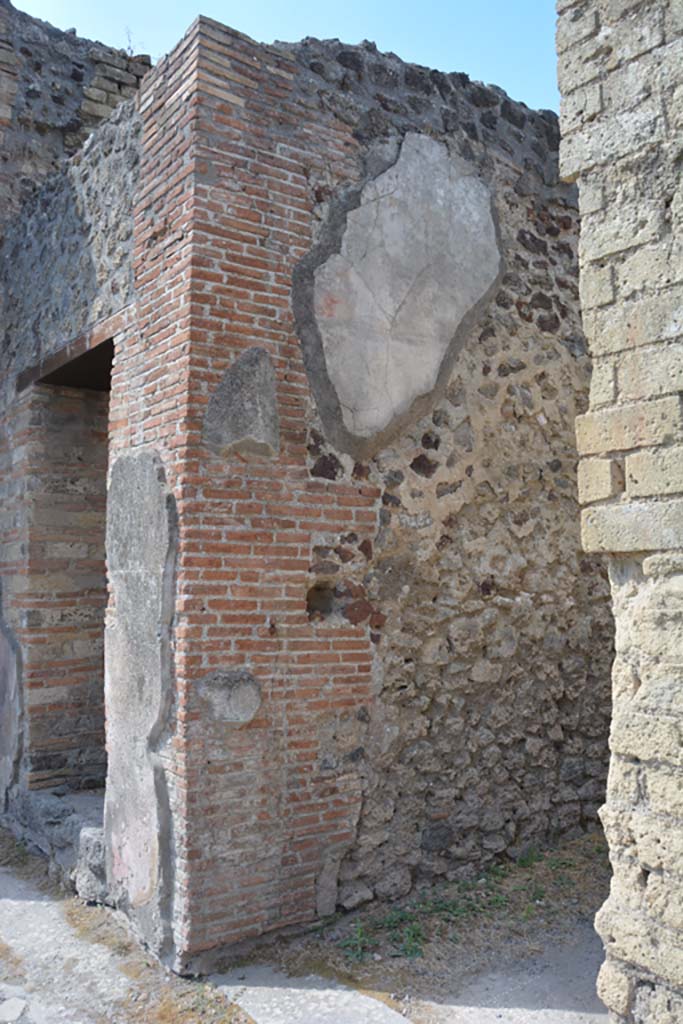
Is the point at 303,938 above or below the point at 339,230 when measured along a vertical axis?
below

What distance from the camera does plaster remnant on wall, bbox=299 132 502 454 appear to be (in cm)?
419

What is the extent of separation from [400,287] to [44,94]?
13.3 ft

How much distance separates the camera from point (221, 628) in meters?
3.77

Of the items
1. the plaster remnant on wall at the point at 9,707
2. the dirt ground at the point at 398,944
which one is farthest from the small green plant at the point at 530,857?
the plaster remnant on wall at the point at 9,707

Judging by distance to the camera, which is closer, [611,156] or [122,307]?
[611,156]

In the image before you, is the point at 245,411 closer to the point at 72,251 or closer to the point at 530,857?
the point at 72,251

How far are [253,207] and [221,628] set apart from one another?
6.11ft

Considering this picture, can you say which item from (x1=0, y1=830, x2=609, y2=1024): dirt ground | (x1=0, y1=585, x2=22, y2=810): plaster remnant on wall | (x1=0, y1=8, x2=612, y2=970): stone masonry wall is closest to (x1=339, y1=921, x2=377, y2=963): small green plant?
(x1=0, y1=830, x2=609, y2=1024): dirt ground

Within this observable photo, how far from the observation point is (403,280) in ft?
14.5

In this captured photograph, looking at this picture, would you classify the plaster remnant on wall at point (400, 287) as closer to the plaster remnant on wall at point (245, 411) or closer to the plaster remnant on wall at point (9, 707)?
the plaster remnant on wall at point (245, 411)

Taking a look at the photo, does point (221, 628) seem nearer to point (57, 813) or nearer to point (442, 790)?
point (442, 790)

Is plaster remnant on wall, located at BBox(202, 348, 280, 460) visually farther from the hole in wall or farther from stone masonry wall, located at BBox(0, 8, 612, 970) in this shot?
the hole in wall

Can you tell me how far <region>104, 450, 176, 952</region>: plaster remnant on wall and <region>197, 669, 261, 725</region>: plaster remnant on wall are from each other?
0.58ft

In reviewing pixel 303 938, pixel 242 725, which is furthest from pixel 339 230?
pixel 303 938
